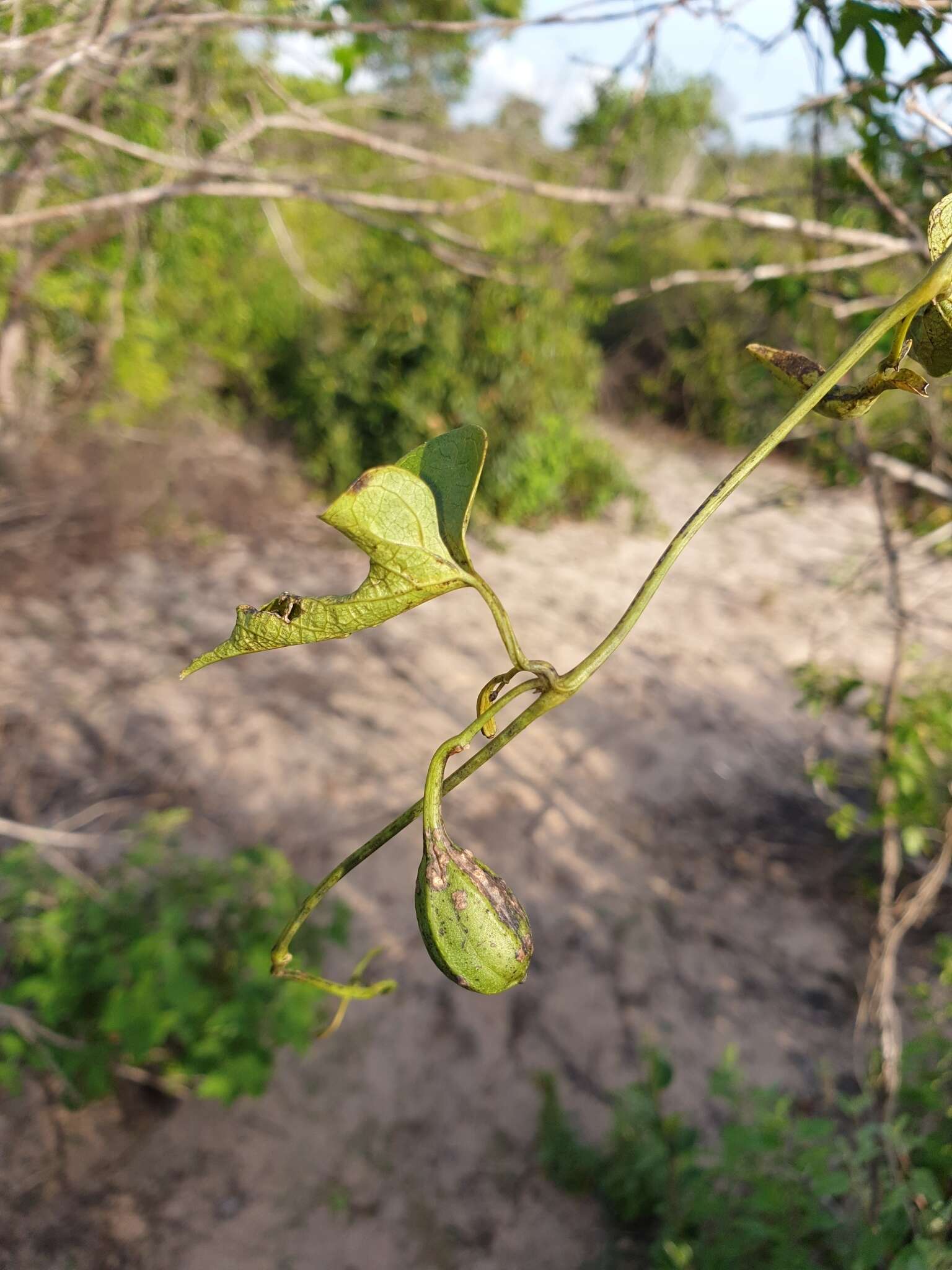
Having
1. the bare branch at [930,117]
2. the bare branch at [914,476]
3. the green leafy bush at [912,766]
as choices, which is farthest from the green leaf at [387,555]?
the green leafy bush at [912,766]

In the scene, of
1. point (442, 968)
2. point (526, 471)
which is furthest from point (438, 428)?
point (442, 968)

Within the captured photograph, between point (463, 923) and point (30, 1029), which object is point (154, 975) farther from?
point (463, 923)

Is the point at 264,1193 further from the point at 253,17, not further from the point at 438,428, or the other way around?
the point at 438,428

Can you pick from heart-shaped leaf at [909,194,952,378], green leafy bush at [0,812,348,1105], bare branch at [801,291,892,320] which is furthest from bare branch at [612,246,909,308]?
green leafy bush at [0,812,348,1105]

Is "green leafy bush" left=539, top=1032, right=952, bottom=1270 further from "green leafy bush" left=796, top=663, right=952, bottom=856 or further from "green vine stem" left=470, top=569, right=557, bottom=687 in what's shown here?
"green vine stem" left=470, top=569, right=557, bottom=687

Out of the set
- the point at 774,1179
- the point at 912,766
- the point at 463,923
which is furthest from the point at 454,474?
the point at 912,766

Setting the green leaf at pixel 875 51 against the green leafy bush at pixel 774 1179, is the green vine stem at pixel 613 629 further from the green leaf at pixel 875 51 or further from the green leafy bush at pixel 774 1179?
the green leafy bush at pixel 774 1179
